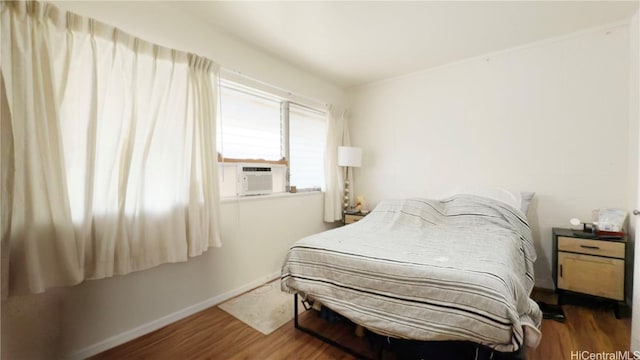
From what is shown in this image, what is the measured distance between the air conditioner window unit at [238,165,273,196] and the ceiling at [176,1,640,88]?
1.24m

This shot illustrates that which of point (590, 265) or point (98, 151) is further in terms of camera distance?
point (590, 265)

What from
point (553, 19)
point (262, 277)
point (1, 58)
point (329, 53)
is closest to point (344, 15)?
point (329, 53)

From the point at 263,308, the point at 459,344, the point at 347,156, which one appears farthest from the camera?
the point at 347,156

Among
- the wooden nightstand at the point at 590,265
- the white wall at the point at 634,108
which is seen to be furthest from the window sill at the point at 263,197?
the white wall at the point at 634,108

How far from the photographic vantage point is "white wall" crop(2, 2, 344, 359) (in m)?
1.48

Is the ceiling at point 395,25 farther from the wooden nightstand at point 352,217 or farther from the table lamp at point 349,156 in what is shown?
the wooden nightstand at point 352,217

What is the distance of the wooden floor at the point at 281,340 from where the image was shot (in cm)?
165

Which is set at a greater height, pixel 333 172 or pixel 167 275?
pixel 333 172

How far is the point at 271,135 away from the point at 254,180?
1.96 ft

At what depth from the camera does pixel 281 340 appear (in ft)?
5.87

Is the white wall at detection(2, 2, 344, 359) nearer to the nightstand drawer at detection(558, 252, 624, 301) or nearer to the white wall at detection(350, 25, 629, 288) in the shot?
the white wall at detection(350, 25, 629, 288)

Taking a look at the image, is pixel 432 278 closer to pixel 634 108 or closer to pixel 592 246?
pixel 592 246

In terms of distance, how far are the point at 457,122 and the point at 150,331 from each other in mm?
3563

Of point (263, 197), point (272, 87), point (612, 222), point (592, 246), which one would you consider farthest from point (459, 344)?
point (272, 87)
